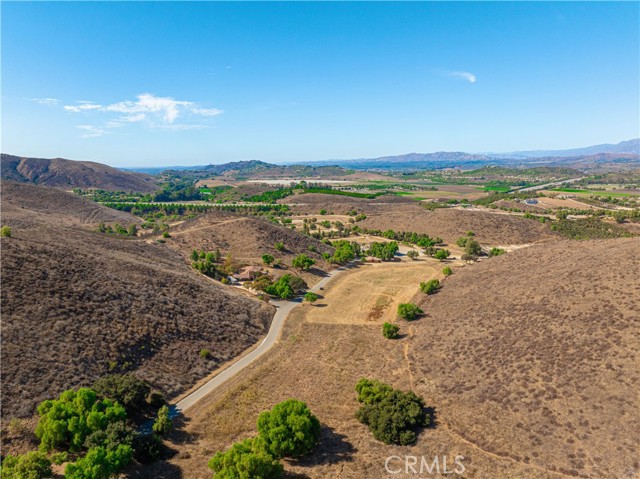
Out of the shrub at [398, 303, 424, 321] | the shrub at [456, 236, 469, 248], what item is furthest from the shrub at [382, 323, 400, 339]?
the shrub at [456, 236, 469, 248]

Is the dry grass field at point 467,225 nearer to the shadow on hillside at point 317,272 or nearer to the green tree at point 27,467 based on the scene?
the shadow on hillside at point 317,272

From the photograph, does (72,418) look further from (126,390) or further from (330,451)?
(330,451)

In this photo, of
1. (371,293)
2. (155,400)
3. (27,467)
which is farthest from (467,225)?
(27,467)

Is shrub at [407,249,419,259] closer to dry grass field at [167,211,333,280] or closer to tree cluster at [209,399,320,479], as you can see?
dry grass field at [167,211,333,280]

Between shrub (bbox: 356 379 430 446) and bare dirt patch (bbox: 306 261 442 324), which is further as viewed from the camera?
bare dirt patch (bbox: 306 261 442 324)

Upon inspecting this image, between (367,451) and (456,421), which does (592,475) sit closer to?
(456,421)

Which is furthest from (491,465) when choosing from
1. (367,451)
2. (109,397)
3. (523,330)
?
(109,397)
